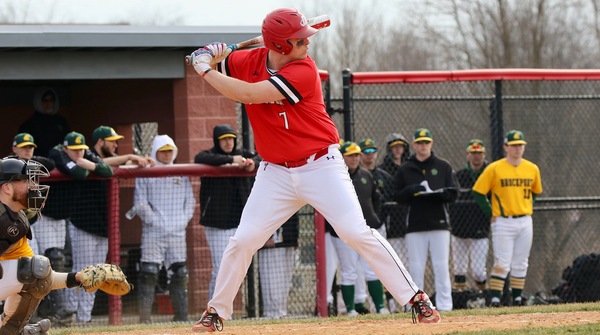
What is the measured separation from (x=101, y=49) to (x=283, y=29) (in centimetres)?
500

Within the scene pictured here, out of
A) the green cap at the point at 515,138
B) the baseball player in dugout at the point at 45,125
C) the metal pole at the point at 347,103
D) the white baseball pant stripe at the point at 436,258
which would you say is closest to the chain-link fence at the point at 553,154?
the green cap at the point at 515,138

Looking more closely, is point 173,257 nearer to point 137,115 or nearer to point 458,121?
point 137,115

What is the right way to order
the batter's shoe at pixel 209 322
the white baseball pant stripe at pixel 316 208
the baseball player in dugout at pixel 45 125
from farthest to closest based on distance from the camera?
the baseball player in dugout at pixel 45 125
the batter's shoe at pixel 209 322
the white baseball pant stripe at pixel 316 208

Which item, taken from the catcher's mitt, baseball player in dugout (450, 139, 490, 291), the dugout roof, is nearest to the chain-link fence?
baseball player in dugout (450, 139, 490, 291)

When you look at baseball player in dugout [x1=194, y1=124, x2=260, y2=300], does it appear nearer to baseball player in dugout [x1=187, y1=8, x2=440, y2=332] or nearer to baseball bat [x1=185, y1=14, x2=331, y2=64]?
baseball bat [x1=185, y1=14, x2=331, y2=64]

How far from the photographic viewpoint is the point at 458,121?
15227 mm

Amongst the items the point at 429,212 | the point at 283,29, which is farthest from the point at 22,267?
the point at 429,212

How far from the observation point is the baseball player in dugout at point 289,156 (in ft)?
22.3

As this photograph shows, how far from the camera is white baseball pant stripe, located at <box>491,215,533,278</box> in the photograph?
1143cm

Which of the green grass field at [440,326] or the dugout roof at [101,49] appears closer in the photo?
the green grass field at [440,326]

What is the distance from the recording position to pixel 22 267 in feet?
22.1

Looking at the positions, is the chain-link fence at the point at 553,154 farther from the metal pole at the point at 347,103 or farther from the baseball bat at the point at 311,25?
the baseball bat at the point at 311,25

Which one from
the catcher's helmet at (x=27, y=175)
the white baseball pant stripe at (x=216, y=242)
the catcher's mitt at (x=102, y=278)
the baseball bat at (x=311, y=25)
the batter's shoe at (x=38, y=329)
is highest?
the baseball bat at (x=311, y=25)

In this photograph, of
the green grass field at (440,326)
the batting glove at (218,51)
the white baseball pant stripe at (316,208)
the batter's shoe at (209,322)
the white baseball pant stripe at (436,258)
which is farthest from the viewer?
the white baseball pant stripe at (436,258)
